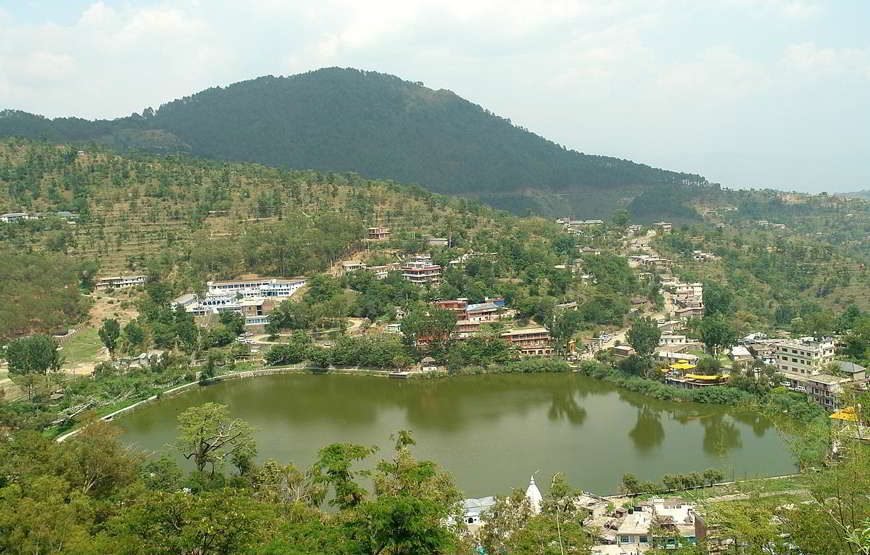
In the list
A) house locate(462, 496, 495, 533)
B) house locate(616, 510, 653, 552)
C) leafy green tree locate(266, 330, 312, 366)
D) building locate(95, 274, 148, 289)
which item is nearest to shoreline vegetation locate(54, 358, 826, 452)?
leafy green tree locate(266, 330, 312, 366)

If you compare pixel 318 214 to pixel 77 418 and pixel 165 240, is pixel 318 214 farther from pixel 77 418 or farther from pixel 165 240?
pixel 77 418

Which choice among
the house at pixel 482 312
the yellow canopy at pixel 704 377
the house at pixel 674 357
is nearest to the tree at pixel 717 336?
the house at pixel 674 357

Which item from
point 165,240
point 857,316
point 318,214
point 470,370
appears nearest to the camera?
point 470,370

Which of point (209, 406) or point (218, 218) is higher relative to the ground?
point (218, 218)

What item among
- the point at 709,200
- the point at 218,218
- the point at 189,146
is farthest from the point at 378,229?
the point at 189,146

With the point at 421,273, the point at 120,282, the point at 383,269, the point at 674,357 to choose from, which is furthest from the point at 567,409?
the point at 120,282

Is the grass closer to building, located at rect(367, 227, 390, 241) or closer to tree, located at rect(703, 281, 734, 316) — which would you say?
building, located at rect(367, 227, 390, 241)

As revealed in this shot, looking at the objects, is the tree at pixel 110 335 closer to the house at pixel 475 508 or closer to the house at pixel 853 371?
the house at pixel 475 508
